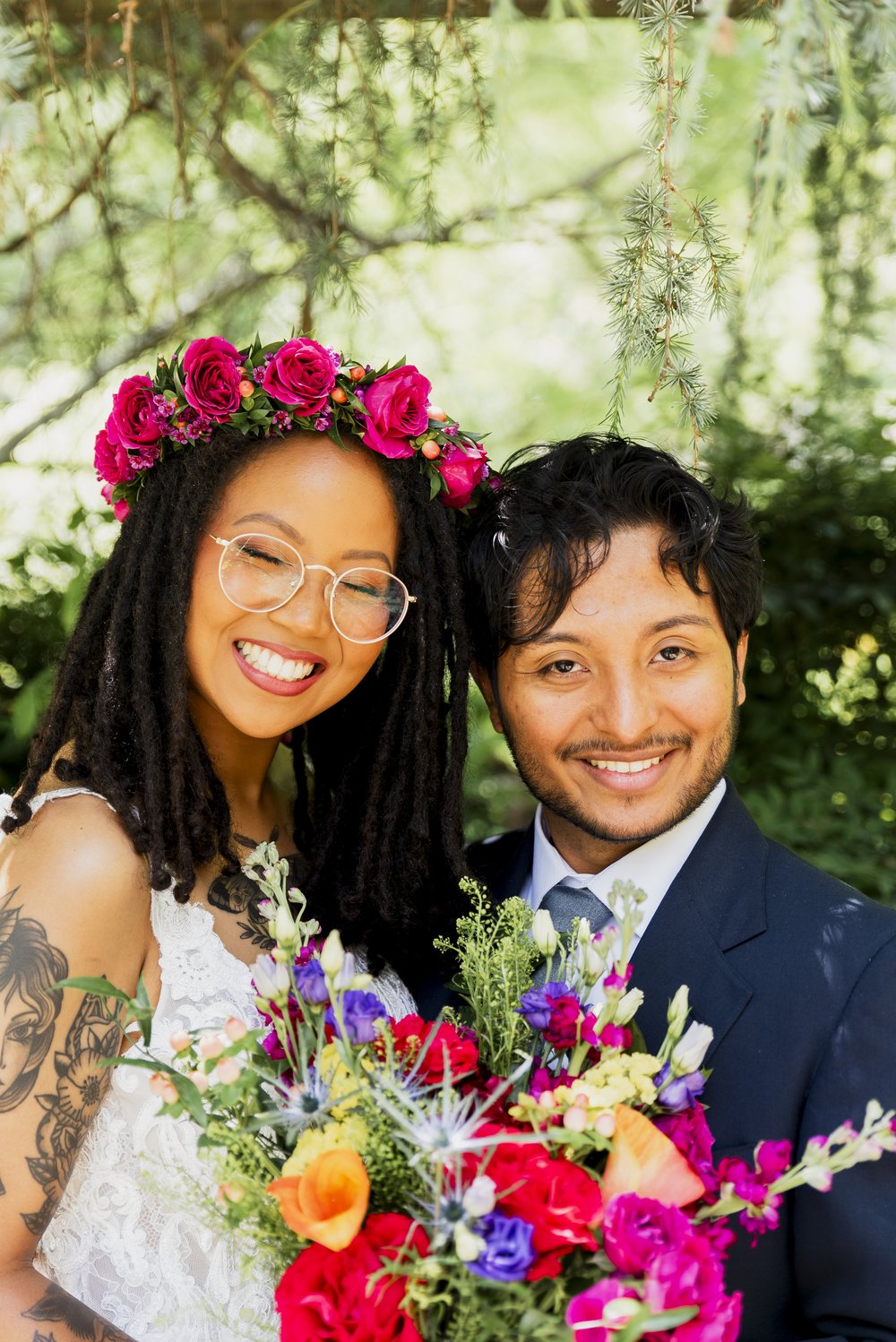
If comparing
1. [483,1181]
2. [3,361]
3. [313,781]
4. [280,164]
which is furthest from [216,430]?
[3,361]

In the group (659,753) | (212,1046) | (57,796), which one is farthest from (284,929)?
(659,753)

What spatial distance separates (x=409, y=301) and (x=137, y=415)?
203 cm

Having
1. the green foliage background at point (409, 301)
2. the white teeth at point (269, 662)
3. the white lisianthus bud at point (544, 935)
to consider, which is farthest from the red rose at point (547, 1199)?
the green foliage background at point (409, 301)

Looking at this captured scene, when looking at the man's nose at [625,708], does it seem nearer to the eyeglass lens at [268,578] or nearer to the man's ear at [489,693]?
the man's ear at [489,693]

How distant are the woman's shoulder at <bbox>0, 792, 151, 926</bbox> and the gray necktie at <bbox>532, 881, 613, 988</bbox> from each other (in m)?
0.86

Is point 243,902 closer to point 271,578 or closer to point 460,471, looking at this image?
point 271,578

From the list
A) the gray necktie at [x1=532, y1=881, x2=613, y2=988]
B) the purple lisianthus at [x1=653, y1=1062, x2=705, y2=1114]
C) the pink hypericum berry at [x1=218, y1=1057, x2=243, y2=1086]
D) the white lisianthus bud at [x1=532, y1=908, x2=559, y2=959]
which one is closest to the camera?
the pink hypericum berry at [x1=218, y1=1057, x2=243, y2=1086]

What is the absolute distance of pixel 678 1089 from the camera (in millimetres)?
1602

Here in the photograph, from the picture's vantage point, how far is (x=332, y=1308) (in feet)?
4.87

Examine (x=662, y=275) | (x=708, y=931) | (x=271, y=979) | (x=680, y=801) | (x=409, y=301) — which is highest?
(x=409, y=301)

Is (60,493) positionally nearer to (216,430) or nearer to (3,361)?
(3,361)

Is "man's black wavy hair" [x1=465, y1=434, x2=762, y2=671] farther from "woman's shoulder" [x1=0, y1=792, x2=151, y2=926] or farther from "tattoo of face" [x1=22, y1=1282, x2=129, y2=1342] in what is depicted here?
"tattoo of face" [x1=22, y1=1282, x2=129, y2=1342]

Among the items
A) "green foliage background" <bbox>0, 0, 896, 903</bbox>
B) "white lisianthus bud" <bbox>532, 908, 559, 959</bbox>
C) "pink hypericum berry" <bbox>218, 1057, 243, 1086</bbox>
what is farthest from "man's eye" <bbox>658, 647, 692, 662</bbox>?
"green foliage background" <bbox>0, 0, 896, 903</bbox>

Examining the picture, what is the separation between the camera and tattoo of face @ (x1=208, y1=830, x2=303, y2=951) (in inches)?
90.7
